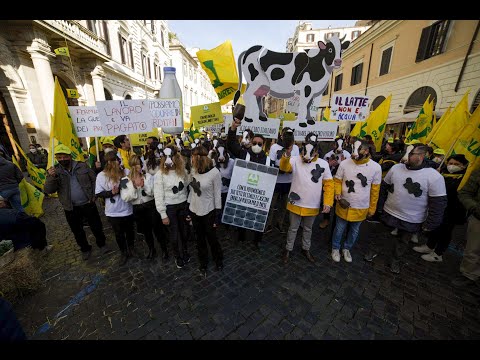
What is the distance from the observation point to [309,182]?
324 cm

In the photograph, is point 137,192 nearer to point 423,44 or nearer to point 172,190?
point 172,190

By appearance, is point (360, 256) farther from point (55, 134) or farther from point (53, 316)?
point (55, 134)

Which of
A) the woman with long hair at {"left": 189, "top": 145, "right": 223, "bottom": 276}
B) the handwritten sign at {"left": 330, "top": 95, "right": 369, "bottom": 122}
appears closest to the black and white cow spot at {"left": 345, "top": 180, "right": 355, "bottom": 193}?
the woman with long hair at {"left": 189, "top": 145, "right": 223, "bottom": 276}

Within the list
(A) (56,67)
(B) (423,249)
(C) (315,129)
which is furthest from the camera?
(A) (56,67)

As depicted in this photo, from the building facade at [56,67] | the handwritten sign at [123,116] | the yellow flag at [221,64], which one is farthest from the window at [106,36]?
the handwritten sign at [123,116]

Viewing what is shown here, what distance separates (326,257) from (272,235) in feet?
3.98

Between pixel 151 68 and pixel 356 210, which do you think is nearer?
pixel 356 210

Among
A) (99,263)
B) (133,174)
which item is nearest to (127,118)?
(133,174)

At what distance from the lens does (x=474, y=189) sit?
2.92m

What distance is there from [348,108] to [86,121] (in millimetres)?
7140

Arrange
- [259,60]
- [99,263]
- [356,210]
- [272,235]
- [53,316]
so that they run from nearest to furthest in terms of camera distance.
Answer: [53,316] → [356,210] → [99,263] → [259,60] → [272,235]

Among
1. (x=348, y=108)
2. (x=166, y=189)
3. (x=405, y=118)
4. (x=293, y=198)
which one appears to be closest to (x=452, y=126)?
(x=348, y=108)

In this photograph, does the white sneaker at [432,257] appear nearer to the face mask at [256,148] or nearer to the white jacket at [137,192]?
the face mask at [256,148]

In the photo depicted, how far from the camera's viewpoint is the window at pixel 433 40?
Answer: 1047 cm
